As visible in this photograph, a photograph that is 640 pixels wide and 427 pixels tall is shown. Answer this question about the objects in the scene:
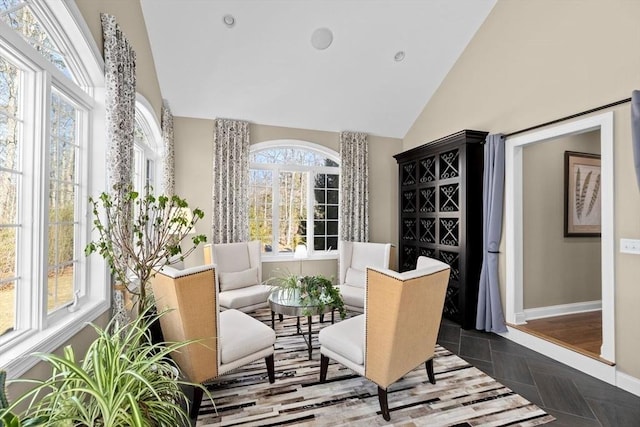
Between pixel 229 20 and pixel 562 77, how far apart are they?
361cm

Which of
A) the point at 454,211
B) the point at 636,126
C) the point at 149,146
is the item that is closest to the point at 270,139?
the point at 149,146

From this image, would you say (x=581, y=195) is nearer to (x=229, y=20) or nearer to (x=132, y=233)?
(x=229, y=20)

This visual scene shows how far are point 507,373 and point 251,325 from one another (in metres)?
2.32

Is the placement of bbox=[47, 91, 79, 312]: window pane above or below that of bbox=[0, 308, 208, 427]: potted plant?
above

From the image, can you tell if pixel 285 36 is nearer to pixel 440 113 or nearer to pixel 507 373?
pixel 440 113

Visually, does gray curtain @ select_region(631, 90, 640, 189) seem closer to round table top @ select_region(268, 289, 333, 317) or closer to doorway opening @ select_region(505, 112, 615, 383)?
doorway opening @ select_region(505, 112, 615, 383)

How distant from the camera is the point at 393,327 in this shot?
2002 mm

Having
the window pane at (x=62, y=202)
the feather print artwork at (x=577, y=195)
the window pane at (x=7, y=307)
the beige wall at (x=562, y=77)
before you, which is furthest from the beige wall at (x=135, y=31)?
the feather print artwork at (x=577, y=195)

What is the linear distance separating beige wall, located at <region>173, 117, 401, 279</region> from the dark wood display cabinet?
34.6 inches

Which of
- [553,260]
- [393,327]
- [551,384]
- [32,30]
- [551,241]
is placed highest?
[32,30]

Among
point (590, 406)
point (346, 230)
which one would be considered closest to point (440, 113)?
point (346, 230)

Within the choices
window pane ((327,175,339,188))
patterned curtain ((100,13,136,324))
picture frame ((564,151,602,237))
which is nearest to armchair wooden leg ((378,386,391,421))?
patterned curtain ((100,13,136,324))

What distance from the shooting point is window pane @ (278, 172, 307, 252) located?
519 centimetres

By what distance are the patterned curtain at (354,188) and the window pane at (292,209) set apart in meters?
0.68
